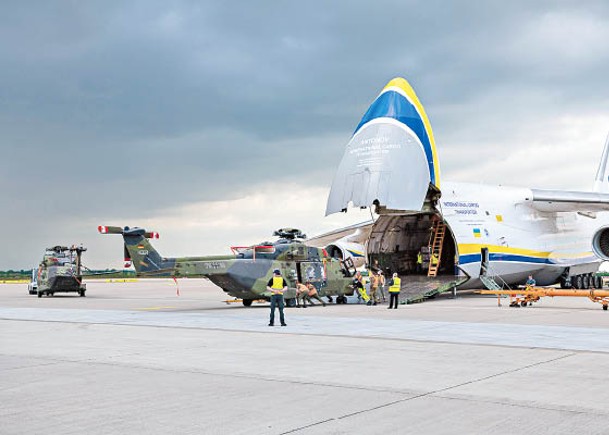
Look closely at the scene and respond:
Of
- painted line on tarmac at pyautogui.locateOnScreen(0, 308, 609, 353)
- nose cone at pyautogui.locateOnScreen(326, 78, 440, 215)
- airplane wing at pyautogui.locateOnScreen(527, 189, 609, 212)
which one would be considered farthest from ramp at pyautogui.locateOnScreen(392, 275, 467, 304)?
painted line on tarmac at pyautogui.locateOnScreen(0, 308, 609, 353)

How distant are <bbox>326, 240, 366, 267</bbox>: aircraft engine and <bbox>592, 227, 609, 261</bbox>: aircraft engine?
33.2 ft

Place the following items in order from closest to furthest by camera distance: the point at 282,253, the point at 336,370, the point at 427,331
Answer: the point at 336,370 < the point at 427,331 < the point at 282,253

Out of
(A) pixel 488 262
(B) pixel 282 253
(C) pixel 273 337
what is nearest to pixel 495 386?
(C) pixel 273 337

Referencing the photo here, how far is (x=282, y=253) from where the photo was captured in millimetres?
25906

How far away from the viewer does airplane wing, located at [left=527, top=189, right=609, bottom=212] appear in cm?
3074

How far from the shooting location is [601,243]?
3148 centimetres

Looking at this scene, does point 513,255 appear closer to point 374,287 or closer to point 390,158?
point 374,287

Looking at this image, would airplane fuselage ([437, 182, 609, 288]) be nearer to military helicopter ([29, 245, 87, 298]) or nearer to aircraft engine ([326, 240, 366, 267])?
aircraft engine ([326, 240, 366, 267])

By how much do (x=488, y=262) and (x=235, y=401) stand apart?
78.1 feet

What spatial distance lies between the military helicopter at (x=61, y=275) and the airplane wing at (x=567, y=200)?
72.5 ft

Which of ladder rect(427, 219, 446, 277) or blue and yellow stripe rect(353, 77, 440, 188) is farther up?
blue and yellow stripe rect(353, 77, 440, 188)

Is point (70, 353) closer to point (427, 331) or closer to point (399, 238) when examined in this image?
point (427, 331)

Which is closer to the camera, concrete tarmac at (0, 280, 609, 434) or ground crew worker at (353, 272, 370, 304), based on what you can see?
concrete tarmac at (0, 280, 609, 434)

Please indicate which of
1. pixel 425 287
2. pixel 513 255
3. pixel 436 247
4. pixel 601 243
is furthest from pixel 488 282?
pixel 601 243
